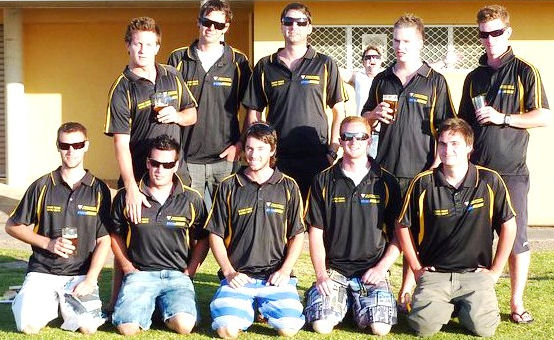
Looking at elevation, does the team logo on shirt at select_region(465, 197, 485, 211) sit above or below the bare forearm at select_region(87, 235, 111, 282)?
above

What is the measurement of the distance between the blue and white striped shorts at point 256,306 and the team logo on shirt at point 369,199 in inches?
33.5

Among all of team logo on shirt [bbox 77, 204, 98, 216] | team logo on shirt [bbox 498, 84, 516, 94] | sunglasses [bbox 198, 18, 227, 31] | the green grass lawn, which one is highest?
sunglasses [bbox 198, 18, 227, 31]

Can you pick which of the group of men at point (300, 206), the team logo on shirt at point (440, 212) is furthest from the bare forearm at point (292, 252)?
the team logo on shirt at point (440, 212)

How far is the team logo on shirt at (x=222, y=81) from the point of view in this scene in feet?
24.9

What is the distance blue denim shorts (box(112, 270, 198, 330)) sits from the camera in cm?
689

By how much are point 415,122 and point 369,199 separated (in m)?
0.69

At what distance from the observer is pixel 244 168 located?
7.45m

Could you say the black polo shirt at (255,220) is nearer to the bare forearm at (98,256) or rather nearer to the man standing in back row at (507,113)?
the bare forearm at (98,256)

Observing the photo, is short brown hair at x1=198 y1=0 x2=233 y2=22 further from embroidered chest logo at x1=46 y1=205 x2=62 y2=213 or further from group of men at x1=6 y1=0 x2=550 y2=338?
embroidered chest logo at x1=46 y1=205 x2=62 y2=213

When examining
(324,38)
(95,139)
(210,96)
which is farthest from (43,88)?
(210,96)

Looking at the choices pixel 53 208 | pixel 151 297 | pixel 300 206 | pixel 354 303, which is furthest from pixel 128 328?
pixel 354 303

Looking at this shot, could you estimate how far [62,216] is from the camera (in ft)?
23.4

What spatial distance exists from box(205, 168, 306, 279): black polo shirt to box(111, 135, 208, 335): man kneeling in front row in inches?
8.9

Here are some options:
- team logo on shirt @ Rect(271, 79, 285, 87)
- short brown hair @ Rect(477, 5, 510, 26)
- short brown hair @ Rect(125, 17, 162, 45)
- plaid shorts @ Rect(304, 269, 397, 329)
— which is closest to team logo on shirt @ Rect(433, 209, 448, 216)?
plaid shorts @ Rect(304, 269, 397, 329)
